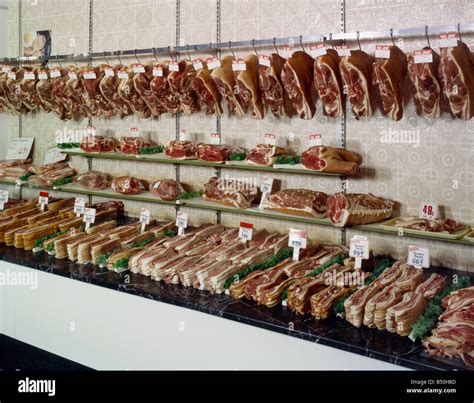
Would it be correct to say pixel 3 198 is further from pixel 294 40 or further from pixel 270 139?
pixel 294 40

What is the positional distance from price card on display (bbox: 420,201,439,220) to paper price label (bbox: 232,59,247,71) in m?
1.60

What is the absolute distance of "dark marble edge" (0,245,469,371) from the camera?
282 centimetres

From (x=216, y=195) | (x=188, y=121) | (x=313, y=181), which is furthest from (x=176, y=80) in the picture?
(x=313, y=181)

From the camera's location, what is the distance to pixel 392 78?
3.60m

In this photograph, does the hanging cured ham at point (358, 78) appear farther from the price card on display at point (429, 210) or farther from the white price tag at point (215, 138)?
the white price tag at point (215, 138)

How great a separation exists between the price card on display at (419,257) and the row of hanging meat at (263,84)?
85cm

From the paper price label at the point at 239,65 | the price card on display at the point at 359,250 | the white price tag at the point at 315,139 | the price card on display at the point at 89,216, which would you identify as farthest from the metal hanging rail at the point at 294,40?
the price card on display at the point at 89,216

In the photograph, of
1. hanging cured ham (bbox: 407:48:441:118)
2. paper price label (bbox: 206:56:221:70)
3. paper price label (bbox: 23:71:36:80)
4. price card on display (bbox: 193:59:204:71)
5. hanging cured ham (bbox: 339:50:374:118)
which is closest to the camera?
hanging cured ham (bbox: 407:48:441:118)

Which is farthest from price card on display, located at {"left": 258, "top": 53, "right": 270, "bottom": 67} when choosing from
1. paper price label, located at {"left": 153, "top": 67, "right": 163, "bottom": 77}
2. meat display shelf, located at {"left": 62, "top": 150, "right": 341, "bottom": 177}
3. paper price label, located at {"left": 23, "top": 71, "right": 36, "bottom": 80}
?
paper price label, located at {"left": 23, "top": 71, "right": 36, "bottom": 80}

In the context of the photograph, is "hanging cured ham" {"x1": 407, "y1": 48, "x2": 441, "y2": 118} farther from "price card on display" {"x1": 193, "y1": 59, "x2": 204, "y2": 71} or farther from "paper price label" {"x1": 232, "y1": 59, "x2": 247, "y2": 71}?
"price card on display" {"x1": 193, "y1": 59, "x2": 204, "y2": 71}

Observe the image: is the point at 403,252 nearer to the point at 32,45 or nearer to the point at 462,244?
the point at 462,244

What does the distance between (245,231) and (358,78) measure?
4.44 feet

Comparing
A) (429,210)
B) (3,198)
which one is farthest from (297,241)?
(3,198)

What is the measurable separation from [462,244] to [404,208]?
0.45m
